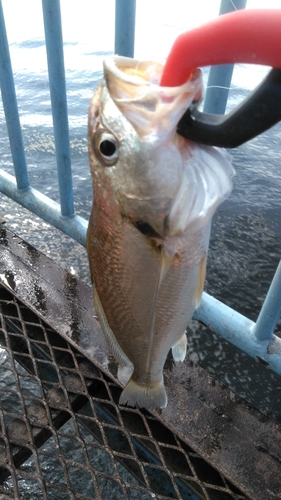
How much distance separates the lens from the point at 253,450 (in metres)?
1.68

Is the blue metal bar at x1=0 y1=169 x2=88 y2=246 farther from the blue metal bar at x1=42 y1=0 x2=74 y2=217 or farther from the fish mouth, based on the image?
the fish mouth

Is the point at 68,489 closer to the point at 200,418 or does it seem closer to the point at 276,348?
the point at 200,418

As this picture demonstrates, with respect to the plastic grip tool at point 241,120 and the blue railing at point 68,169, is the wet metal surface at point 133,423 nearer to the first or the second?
the blue railing at point 68,169

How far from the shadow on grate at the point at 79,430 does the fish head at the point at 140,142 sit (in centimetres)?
114

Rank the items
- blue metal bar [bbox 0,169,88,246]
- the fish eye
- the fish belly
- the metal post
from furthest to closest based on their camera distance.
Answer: blue metal bar [bbox 0,169,88,246] < the metal post < the fish belly < the fish eye

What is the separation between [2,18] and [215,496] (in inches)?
99.8

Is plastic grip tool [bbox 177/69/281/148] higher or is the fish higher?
plastic grip tool [bbox 177/69/281/148]

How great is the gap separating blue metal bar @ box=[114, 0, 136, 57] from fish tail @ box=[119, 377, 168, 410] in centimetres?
134

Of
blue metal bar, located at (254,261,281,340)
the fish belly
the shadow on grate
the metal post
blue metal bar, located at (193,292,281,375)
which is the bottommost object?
the shadow on grate

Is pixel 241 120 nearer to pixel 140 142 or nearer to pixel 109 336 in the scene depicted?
pixel 140 142

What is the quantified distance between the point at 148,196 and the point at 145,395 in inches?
38.1

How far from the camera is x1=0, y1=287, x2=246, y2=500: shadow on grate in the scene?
1.59 metres

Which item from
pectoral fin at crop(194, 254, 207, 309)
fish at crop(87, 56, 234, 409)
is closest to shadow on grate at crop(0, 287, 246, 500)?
fish at crop(87, 56, 234, 409)

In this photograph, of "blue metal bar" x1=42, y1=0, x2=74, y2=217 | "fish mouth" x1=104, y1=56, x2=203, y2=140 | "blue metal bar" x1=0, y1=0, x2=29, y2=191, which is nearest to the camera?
"fish mouth" x1=104, y1=56, x2=203, y2=140
